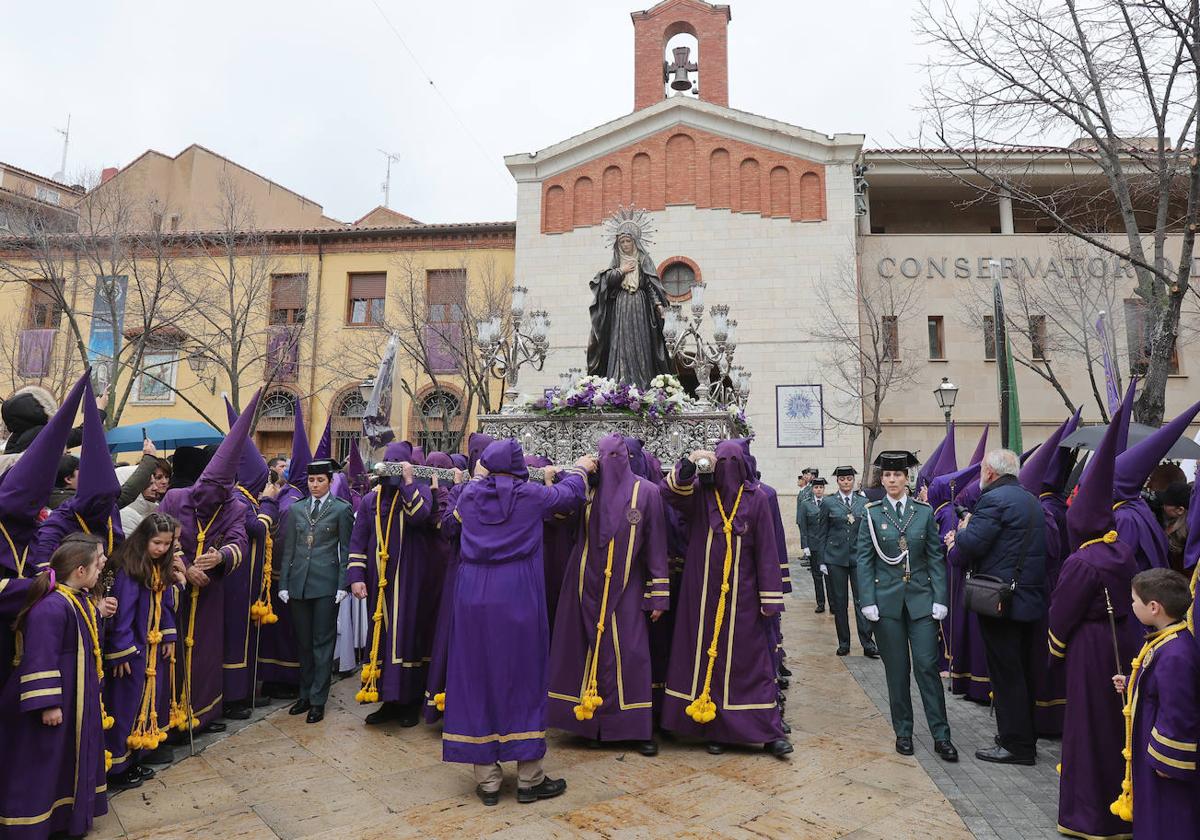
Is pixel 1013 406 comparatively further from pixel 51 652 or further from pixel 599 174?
pixel 599 174

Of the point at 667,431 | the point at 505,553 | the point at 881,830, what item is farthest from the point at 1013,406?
the point at 505,553

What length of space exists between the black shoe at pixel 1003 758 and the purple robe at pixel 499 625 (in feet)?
10.5

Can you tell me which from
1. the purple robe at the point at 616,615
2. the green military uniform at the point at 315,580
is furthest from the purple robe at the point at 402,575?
the purple robe at the point at 616,615

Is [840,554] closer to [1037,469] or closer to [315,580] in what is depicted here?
[1037,469]

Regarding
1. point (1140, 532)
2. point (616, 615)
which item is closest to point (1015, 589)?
point (1140, 532)

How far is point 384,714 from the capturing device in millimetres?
6219

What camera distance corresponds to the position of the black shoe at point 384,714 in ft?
20.2

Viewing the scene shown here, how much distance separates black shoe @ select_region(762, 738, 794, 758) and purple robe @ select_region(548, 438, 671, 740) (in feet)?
2.88

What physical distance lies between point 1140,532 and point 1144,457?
0.52 meters

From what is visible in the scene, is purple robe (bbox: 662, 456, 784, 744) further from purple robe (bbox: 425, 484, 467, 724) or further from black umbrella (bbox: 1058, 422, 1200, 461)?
black umbrella (bbox: 1058, 422, 1200, 461)

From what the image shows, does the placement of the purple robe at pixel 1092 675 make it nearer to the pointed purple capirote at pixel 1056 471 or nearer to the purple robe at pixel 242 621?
the pointed purple capirote at pixel 1056 471

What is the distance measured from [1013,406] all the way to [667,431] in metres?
5.41

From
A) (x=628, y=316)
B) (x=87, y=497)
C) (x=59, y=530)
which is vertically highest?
(x=628, y=316)

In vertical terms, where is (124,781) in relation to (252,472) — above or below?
below
